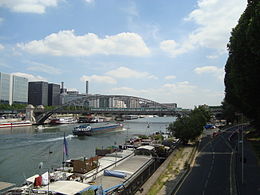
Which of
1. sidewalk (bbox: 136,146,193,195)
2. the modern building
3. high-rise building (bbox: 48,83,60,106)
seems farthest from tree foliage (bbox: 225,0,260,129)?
high-rise building (bbox: 48,83,60,106)

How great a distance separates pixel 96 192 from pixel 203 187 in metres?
7.73

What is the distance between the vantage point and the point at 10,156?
3478cm

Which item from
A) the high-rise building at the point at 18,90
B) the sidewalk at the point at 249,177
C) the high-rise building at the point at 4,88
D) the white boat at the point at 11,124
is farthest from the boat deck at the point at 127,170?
the high-rise building at the point at 18,90

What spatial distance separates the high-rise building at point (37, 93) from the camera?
178 meters

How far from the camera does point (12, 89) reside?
13338 centimetres

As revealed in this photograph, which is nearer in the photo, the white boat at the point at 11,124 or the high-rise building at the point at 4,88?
the white boat at the point at 11,124

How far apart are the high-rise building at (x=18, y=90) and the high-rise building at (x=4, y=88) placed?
3684mm

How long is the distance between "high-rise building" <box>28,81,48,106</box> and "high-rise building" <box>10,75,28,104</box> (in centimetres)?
3510

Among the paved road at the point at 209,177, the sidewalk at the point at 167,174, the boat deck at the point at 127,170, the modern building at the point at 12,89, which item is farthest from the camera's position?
the modern building at the point at 12,89

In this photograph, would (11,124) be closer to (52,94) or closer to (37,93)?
(37,93)

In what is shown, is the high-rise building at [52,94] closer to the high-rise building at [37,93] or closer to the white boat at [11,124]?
the high-rise building at [37,93]

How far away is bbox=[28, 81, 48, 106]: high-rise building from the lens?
17761 centimetres

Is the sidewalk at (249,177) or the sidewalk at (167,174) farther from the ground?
the sidewalk at (249,177)

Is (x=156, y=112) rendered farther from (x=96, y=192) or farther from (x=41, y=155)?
(x=96, y=192)
